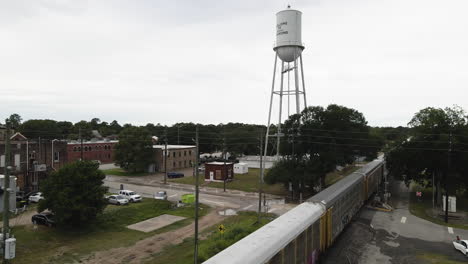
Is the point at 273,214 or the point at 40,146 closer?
the point at 273,214

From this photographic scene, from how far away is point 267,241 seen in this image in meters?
10.9

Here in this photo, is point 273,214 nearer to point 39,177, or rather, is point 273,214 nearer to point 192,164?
point 39,177

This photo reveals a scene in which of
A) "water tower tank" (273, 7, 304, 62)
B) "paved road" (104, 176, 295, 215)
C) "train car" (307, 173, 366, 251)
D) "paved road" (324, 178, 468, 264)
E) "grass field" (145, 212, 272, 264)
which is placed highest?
"water tower tank" (273, 7, 304, 62)

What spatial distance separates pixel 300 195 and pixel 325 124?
9756 mm

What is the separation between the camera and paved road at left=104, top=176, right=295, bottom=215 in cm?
3328

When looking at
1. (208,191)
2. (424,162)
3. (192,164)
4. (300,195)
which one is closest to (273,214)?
(300,195)

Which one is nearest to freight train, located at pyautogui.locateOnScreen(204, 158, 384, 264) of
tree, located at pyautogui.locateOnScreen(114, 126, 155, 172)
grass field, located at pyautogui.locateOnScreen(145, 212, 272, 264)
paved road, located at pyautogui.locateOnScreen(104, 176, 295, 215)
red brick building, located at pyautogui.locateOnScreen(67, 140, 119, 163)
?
grass field, located at pyautogui.locateOnScreen(145, 212, 272, 264)

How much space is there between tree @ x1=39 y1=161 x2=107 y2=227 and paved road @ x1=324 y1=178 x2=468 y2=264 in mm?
17861

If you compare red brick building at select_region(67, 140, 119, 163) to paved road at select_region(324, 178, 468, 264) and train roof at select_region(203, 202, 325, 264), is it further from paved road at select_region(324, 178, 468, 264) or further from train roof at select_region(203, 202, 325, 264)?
train roof at select_region(203, 202, 325, 264)

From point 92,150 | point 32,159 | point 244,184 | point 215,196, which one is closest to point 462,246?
point 215,196

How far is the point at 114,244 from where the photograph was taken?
837 inches

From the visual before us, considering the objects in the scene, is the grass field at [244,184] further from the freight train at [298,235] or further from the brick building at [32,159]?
the freight train at [298,235]

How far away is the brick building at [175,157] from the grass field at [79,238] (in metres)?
31.4

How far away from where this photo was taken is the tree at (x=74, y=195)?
22.9 metres
